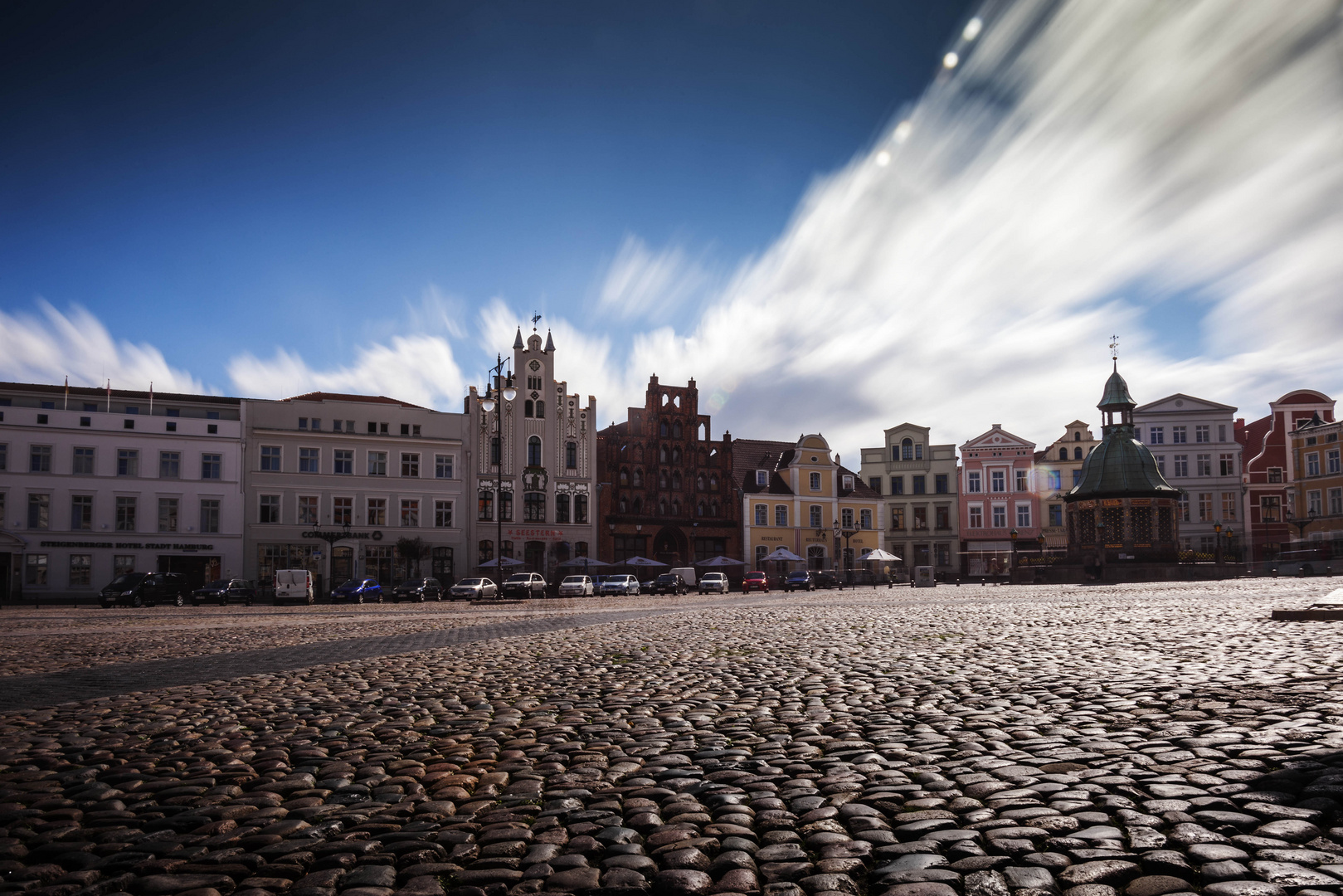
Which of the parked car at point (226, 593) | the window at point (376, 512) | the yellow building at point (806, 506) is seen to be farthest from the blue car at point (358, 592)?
the yellow building at point (806, 506)

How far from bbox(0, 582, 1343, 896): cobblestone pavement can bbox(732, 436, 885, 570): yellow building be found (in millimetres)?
62209

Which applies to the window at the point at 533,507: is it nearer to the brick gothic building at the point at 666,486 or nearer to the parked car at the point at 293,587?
the brick gothic building at the point at 666,486

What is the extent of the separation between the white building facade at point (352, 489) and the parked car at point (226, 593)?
990 cm

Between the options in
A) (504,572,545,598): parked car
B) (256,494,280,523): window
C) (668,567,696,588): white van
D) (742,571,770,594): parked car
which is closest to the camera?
(504,572,545,598): parked car

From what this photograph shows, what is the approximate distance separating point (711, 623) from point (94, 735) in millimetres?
14992

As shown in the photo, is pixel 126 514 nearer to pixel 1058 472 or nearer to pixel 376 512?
pixel 376 512

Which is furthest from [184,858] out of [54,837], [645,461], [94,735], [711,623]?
[645,461]

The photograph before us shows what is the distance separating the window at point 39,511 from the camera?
166ft

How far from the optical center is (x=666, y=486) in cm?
6969

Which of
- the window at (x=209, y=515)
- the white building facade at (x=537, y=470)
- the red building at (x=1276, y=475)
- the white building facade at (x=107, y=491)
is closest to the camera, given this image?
the white building facade at (x=107, y=491)

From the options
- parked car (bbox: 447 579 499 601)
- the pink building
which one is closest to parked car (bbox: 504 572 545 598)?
parked car (bbox: 447 579 499 601)

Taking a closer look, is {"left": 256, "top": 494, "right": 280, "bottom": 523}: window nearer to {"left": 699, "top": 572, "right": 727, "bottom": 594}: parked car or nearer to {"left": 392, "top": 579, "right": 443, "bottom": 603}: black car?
{"left": 392, "top": 579, "right": 443, "bottom": 603}: black car

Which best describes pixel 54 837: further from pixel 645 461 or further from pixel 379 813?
pixel 645 461

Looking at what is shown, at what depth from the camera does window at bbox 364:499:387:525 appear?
191 ft
